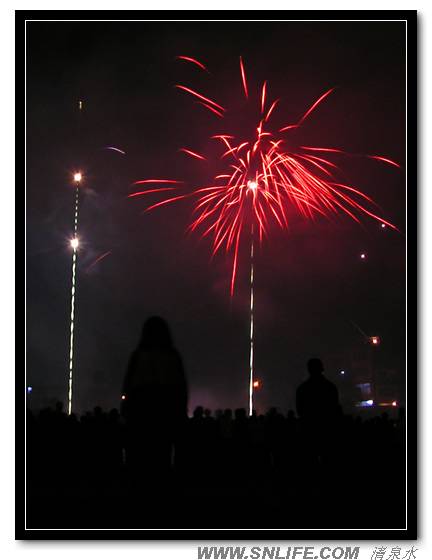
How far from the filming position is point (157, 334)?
3.78 meters

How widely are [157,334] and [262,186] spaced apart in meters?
2.06

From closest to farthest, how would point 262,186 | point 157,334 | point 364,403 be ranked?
1. point 157,334
2. point 364,403
3. point 262,186

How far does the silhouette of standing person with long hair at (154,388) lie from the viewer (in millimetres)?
3797

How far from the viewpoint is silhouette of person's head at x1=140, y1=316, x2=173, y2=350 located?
3.78 m

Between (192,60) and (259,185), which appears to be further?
(259,185)

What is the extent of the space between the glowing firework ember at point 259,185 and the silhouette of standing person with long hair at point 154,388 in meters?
1.01

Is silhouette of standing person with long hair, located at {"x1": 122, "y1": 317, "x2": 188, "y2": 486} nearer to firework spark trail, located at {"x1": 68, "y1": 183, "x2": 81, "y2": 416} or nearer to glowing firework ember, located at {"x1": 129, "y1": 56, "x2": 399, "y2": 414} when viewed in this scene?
firework spark trail, located at {"x1": 68, "y1": 183, "x2": 81, "y2": 416}

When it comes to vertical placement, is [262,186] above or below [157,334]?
above

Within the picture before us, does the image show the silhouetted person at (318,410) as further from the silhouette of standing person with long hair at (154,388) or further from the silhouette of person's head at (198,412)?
the silhouette of standing person with long hair at (154,388)

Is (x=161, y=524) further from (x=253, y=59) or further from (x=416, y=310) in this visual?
(x=253, y=59)

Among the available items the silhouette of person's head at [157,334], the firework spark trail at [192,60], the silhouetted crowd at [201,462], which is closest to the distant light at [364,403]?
the silhouetted crowd at [201,462]

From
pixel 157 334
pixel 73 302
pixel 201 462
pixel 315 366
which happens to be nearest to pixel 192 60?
pixel 73 302

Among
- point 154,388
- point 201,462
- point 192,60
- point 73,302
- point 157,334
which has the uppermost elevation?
point 192,60

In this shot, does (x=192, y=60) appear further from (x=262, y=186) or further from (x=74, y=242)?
(x=74, y=242)
